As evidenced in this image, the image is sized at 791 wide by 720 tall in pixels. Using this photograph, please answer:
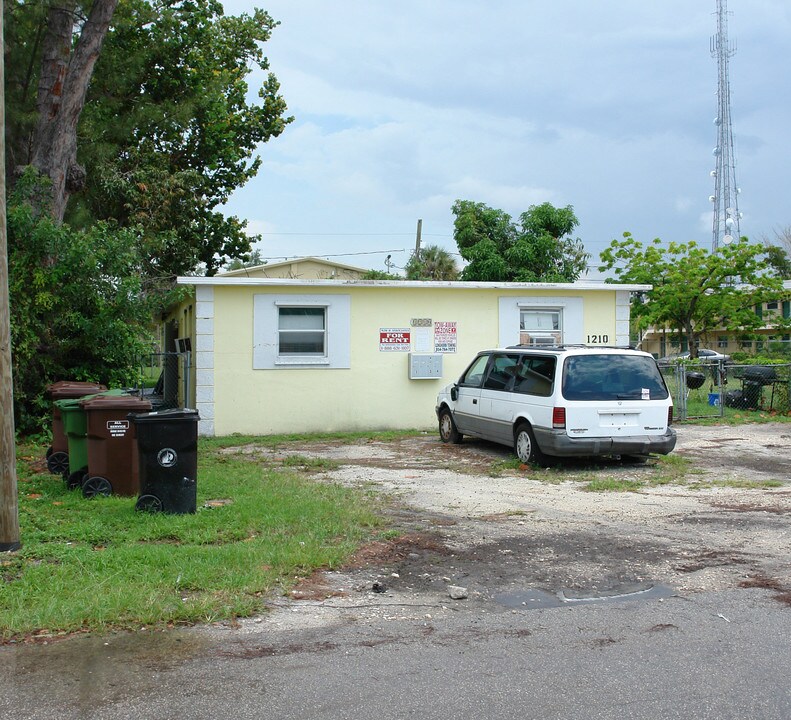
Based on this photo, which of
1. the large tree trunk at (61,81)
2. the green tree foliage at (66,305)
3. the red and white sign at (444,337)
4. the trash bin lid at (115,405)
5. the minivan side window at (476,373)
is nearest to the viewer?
the trash bin lid at (115,405)

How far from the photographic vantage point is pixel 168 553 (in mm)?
6508

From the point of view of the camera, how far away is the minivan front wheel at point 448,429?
14609 millimetres

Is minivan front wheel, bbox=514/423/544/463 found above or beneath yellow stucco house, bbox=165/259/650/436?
beneath

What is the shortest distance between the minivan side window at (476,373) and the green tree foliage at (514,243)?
48.5ft

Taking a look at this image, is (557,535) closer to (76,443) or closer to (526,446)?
(526,446)

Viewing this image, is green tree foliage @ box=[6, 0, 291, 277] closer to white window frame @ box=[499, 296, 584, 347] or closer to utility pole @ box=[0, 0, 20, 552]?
white window frame @ box=[499, 296, 584, 347]

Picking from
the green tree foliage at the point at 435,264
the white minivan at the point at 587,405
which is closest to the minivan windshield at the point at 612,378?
the white minivan at the point at 587,405

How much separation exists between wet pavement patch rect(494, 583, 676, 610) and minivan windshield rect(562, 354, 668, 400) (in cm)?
541

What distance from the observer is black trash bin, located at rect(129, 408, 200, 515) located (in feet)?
26.3

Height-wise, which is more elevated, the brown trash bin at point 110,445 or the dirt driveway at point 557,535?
the brown trash bin at point 110,445

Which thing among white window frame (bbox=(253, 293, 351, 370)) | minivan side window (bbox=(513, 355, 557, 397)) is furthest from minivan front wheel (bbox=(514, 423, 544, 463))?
white window frame (bbox=(253, 293, 351, 370))

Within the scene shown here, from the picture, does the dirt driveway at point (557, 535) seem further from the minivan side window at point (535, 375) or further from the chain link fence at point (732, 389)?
the chain link fence at point (732, 389)

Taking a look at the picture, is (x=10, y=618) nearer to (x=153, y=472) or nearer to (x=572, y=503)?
(x=153, y=472)

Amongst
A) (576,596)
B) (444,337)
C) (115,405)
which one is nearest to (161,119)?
(444,337)
